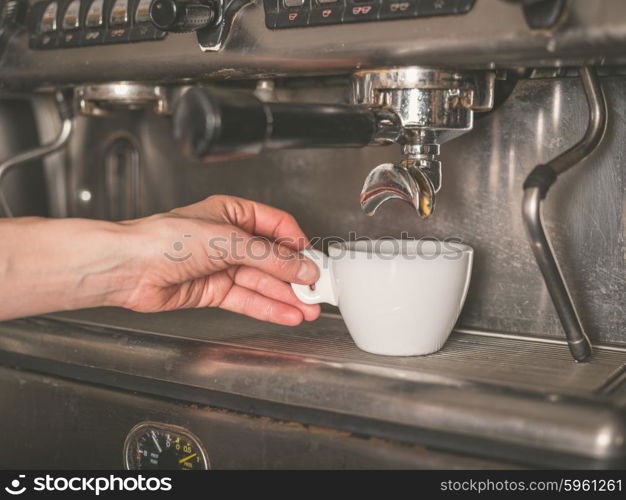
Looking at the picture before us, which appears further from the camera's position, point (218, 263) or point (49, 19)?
point (49, 19)

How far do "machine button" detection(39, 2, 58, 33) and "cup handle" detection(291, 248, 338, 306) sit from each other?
12.8 inches

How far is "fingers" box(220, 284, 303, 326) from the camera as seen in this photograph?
68cm

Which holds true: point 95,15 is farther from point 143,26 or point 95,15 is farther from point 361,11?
point 361,11

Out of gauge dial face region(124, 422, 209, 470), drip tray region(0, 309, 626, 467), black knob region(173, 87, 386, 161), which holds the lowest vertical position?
gauge dial face region(124, 422, 209, 470)

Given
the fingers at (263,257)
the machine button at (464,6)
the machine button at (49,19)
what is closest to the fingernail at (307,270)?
the fingers at (263,257)

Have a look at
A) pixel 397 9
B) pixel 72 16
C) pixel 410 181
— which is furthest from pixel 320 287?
pixel 72 16

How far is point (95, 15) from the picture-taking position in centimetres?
70

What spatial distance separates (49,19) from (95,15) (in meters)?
0.07

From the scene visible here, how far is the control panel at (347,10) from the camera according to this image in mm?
510

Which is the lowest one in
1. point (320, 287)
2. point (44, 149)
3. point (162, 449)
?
point (162, 449)

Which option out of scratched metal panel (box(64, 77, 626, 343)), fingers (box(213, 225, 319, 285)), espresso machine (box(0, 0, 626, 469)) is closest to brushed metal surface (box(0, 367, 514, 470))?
espresso machine (box(0, 0, 626, 469))

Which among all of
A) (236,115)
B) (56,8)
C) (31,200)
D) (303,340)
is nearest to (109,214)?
(31,200)

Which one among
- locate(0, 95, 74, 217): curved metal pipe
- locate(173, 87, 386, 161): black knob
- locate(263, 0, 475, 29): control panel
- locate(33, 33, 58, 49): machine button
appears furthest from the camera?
locate(0, 95, 74, 217): curved metal pipe

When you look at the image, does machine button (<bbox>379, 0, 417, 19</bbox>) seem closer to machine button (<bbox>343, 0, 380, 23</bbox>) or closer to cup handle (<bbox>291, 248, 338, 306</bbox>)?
machine button (<bbox>343, 0, 380, 23</bbox>)
